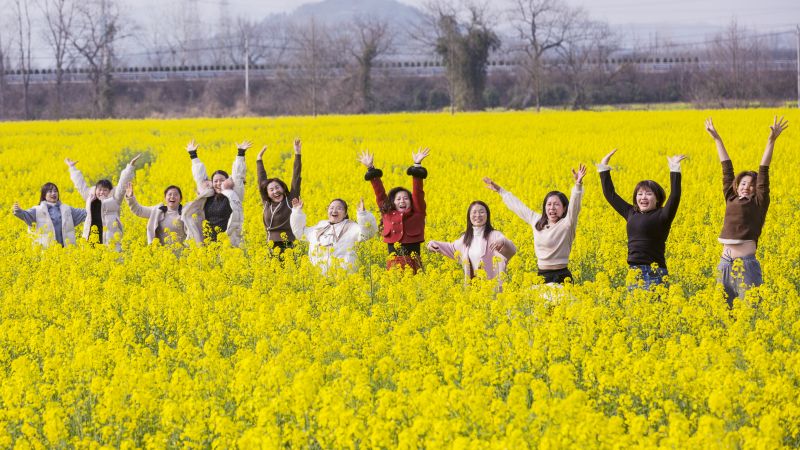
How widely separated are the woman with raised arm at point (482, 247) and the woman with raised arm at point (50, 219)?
196 inches

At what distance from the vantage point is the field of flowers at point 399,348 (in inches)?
187

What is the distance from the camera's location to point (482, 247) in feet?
28.4

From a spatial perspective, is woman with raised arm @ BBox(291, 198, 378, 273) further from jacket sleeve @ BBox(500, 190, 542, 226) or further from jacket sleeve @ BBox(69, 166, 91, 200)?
jacket sleeve @ BBox(69, 166, 91, 200)

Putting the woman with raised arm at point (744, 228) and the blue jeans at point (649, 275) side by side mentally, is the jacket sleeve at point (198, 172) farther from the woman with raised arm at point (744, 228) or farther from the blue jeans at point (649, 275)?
the woman with raised arm at point (744, 228)

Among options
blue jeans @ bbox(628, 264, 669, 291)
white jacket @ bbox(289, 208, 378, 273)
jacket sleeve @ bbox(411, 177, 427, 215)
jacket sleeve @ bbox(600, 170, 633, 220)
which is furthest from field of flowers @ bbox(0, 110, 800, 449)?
jacket sleeve @ bbox(411, 177, 427, 215)

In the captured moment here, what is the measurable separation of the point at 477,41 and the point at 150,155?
44474mm

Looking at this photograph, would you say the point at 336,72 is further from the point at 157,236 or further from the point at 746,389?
the point at 746,389

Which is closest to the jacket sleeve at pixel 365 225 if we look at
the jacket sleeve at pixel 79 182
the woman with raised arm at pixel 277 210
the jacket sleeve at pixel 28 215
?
the woman with raised arm at pixel 277 210

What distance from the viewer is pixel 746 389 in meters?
5.07

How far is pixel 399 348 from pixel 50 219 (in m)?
6.59

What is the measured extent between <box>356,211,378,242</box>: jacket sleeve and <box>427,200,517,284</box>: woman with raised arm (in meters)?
0.96

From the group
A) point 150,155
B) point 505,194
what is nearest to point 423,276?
point 505,194

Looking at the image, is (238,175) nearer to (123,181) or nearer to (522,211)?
(123,181)

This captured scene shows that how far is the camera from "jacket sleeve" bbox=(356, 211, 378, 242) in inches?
365
